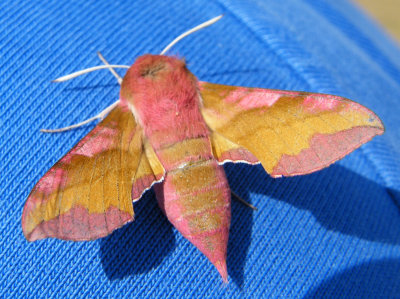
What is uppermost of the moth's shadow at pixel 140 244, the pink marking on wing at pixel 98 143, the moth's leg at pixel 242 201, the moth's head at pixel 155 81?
the moth's head at pixel 155 81

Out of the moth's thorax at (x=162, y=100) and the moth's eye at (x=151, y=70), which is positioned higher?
the moth's eye at (x=151, y=70)

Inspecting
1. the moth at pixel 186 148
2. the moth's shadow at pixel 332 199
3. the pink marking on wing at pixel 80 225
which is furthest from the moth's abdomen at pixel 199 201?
the moth's shadow at pixel 332 199

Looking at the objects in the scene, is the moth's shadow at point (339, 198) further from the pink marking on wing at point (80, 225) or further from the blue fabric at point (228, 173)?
the pink marking on wing at point (80, 225)

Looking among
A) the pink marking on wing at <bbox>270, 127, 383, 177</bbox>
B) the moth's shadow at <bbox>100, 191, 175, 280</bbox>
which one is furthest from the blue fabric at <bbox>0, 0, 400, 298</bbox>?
the pink marking on wing at <bbox>270, 127, 383, 177</bbox>

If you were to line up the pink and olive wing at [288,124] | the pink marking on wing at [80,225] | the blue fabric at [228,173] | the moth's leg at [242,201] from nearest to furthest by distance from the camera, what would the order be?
the pink marking on wing at [80,225], the pink and olive wing at [288,124], the blue fabric at [228,173], the moth's leg at [242,201]

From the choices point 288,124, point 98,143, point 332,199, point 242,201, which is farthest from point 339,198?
point 98,143

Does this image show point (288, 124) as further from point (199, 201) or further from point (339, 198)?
point (339, 198)

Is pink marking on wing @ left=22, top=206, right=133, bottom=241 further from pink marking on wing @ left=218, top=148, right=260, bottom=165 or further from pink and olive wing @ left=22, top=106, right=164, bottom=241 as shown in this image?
pink marking on wing @ left=218, top=148, right=260, bottom=165

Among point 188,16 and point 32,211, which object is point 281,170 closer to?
point 32,211
